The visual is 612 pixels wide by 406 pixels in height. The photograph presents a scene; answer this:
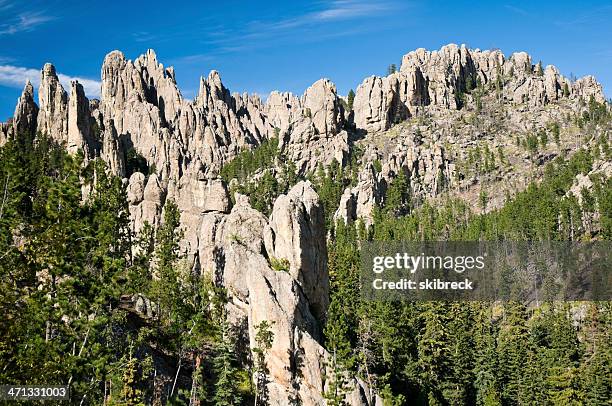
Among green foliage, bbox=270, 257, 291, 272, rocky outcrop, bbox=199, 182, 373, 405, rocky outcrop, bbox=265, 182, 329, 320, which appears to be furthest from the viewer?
rocky outcrop, bbox=265, 182, 329, 320

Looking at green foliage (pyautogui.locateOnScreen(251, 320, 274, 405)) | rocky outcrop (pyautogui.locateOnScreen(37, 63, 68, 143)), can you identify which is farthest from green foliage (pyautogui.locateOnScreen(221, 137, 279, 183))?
green foliage (pyautogui.locateOnScreen(251, 320, 274, 405))

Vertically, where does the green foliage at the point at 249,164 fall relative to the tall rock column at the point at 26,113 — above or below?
below

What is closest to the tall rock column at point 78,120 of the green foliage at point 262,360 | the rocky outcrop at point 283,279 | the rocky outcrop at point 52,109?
the rocky outcrop at point 52,109

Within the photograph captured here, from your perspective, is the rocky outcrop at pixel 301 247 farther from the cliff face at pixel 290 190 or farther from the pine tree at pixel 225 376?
the pine tree at pixel 225 376

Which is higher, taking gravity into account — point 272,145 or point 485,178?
point 272,145

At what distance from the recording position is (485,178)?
16488 cm

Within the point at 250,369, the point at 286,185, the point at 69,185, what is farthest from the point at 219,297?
the point at 286,185

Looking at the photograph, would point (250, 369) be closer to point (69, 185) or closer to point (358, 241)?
point (69, 185)

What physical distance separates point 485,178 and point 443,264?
8352 cm

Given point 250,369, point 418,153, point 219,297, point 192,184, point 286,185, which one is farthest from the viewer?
point 418,153

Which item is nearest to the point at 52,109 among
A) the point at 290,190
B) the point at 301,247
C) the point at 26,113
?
the point at 26,113

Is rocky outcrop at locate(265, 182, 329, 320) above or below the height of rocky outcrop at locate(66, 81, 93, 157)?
below

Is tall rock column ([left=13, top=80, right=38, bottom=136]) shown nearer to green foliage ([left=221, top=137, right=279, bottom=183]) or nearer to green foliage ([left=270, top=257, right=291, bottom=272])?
green foliage ([left=221, top=137, right=279, bottom=183])

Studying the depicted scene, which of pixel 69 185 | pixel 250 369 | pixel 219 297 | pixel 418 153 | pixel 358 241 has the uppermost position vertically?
pixel 418 153
